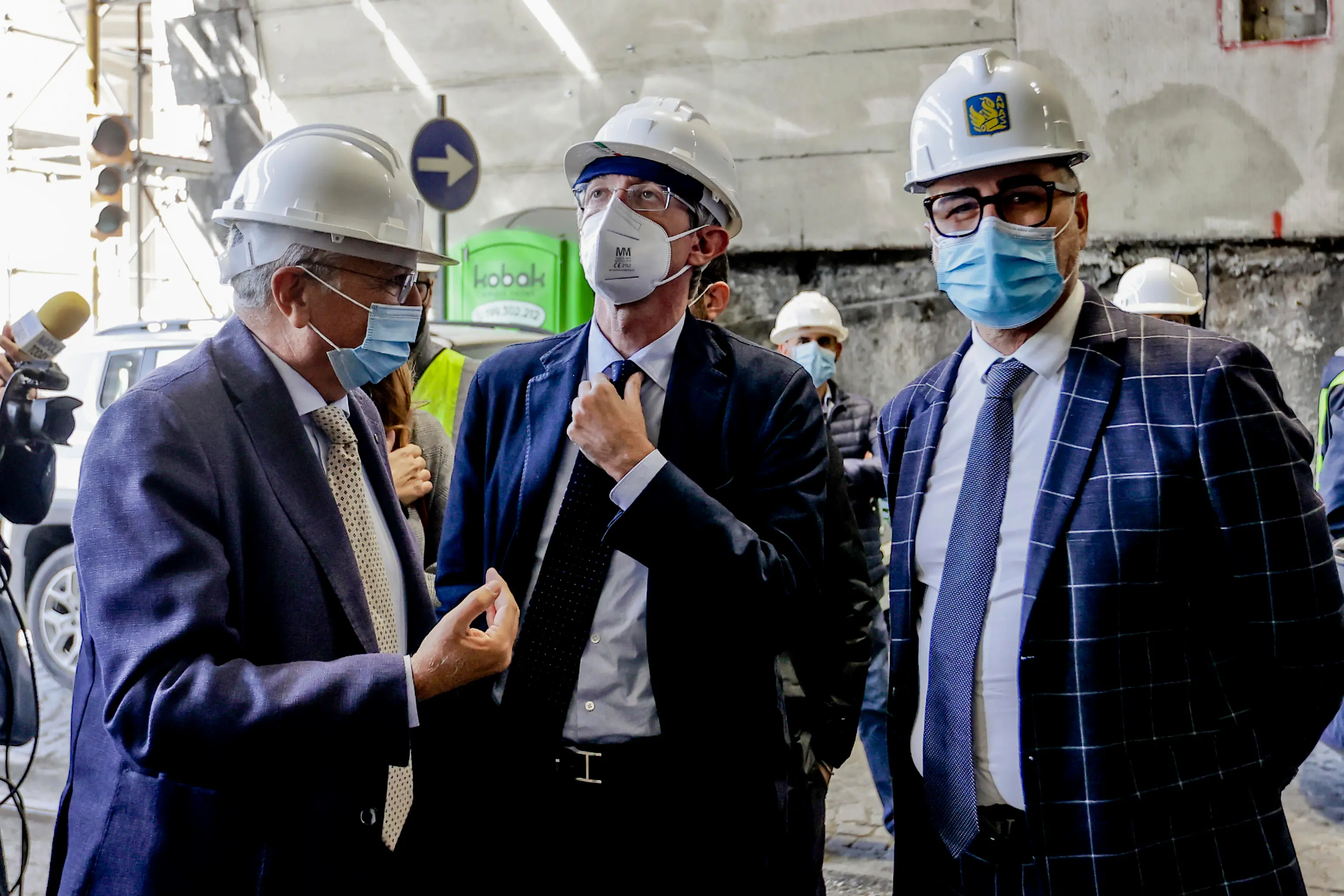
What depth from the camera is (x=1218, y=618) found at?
6.50ft

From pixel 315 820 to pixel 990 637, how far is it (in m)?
1.17

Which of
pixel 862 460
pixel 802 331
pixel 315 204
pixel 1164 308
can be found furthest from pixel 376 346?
pixel 1164 308

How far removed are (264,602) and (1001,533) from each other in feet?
4.12

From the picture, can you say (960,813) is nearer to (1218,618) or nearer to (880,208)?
(1218,618)

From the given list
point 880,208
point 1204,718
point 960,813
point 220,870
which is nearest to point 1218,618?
point 1204,718

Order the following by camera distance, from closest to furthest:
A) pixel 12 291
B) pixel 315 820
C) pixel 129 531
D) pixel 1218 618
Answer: pixel 129 531 < pixel 315 820 < pixel 1218 618 < pixel 12 291

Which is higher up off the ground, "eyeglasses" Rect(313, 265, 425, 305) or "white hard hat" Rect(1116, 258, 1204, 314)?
"white hard hat" Rect(1116, 258, 1204, 314)

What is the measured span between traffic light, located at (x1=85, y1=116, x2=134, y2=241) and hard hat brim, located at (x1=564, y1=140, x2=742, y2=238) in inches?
384

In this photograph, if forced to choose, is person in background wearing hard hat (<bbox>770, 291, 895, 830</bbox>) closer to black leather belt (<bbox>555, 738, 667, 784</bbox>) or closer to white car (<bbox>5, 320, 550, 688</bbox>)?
white car (<bbox>5, 320, 550, 688</bbox>)

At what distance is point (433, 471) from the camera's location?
135 inches

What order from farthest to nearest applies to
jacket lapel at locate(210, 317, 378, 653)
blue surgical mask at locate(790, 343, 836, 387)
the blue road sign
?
the blue road sign
blue surgical mask at locate(790, 343, 836, 387)
jacket lapel at locate(210, 317, 378, 653)

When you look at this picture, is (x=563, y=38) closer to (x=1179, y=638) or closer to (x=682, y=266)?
(x=682, y=266)

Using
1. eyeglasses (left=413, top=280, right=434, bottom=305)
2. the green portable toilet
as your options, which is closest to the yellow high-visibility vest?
eyeglasses (left=413, top=280, right=434, bottom=305)

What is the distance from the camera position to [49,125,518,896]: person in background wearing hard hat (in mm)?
1677
